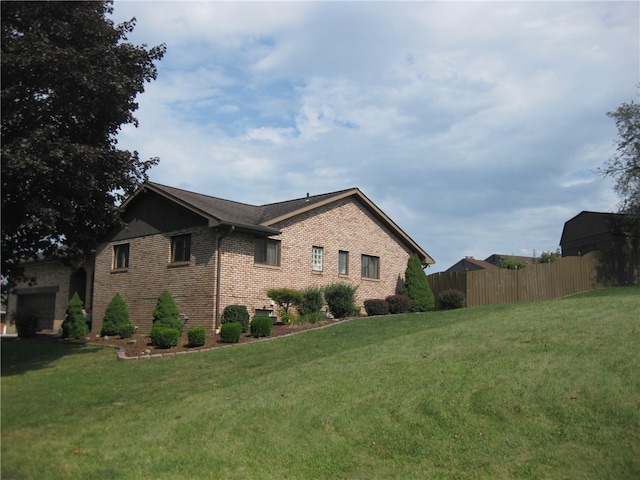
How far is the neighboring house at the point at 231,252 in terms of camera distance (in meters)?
20.4

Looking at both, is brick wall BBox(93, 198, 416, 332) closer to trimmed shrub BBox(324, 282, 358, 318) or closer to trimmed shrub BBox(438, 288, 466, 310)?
trimmed shrub BBox(324, 282, 358, 318)

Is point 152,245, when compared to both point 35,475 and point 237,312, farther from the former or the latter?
point 35,475

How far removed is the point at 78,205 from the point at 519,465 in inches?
427

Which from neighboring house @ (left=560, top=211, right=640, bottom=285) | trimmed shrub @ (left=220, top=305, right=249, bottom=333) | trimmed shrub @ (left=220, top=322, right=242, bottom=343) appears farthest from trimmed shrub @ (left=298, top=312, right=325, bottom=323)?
neighboring house @ (left=560, top=211, right=640, bottom=285)

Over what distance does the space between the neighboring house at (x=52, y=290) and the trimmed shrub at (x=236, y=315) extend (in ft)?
33.3

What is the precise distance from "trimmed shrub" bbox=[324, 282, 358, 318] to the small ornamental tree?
418 centimetres

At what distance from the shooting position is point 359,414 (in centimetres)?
874

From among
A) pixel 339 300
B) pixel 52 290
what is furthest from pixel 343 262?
pixel 52 290

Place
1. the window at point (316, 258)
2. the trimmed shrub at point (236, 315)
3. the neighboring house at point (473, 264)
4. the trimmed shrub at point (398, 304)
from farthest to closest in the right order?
the neighboring house at point (473, 264), the trimmed shrub at point (398, 304), the window at point (316, 258), the trimmed shrub at point (236, 315)

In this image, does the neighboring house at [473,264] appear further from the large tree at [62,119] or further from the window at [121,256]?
the large tree at [62,119]

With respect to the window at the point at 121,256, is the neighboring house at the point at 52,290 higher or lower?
lower

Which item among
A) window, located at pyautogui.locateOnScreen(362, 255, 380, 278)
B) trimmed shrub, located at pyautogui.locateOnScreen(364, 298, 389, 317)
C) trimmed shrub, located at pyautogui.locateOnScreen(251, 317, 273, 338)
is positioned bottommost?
trimmed shrub, located at pyautogui.locateOnScreen(251, 317, 273, 338)

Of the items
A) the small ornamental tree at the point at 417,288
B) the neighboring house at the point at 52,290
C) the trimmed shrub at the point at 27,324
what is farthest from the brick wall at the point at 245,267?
the neighboring house at the point at 52,290

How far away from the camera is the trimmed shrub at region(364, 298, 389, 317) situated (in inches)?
941
